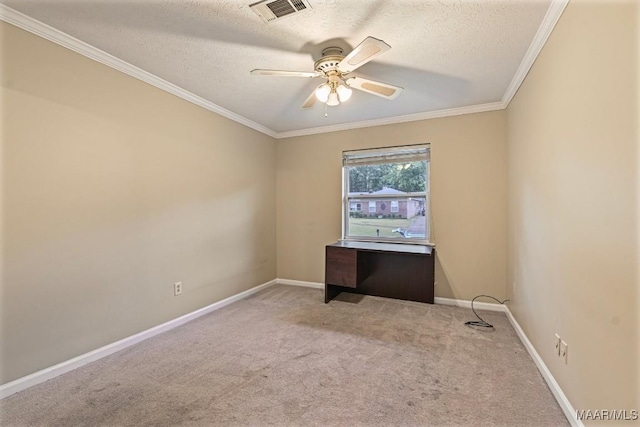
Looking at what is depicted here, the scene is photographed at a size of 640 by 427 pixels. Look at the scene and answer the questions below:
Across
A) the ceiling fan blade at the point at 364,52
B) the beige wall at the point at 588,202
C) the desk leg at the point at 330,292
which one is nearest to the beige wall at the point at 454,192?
the desk leg at the point at 330,292

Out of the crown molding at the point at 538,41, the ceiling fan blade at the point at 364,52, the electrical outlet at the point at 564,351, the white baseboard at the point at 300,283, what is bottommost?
the white baseboard at the point at 300,283

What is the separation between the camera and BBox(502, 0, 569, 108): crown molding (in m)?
1.64

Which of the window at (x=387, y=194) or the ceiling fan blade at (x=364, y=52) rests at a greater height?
the ceiling fan blade at (x=364, y=52)

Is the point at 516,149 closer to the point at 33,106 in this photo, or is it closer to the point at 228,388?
the point at 228,388

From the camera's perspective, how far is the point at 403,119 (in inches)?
143

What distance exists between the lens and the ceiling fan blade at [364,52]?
5.38ft

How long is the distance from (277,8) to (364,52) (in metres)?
0.59

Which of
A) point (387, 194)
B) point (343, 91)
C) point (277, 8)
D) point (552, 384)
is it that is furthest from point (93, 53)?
point (552, 384)

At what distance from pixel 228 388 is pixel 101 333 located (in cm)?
122

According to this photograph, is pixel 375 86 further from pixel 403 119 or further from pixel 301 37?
pixel 403 119

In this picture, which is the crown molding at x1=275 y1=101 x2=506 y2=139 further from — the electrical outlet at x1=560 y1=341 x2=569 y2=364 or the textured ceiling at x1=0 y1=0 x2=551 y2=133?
the electrical outlet at x1=560 y1=341 x2=569 y2=364

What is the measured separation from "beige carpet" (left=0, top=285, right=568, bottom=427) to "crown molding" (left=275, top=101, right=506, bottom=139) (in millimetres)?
2377

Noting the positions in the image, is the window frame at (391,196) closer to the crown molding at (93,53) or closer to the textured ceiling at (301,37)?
the textured ceiling at (301,37)

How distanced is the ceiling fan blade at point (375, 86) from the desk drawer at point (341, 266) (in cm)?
173
